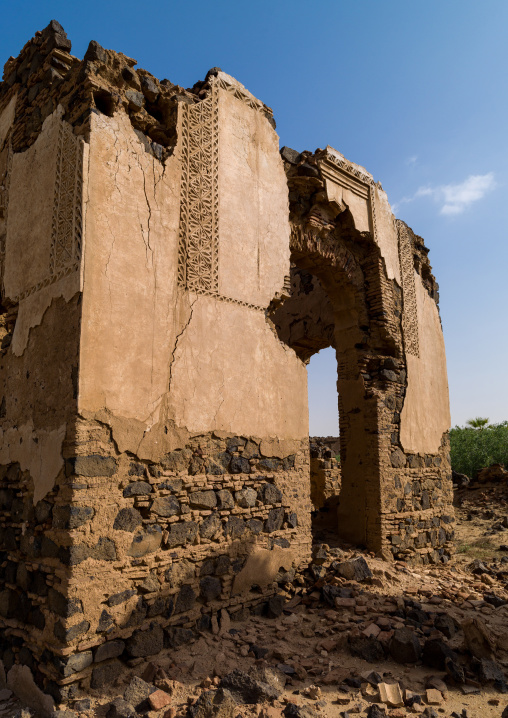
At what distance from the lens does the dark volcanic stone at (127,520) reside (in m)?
3.66

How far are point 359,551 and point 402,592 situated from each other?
3.67 feet

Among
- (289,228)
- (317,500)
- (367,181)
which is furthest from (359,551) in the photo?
(367,181)

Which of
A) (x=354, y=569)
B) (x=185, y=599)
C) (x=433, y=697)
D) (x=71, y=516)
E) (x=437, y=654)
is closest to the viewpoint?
(x=433, y=697)

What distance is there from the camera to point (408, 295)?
780 centimetres

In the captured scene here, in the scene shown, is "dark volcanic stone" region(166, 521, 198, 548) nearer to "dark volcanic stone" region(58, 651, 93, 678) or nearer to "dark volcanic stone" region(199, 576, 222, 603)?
"dark volcanic stone" region(199, 576, 222, 603)

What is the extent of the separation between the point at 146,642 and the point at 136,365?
2.06 metres

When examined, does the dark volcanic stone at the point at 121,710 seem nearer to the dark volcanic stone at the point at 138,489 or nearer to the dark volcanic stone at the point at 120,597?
the dark volcanic stone at the point at 120,597

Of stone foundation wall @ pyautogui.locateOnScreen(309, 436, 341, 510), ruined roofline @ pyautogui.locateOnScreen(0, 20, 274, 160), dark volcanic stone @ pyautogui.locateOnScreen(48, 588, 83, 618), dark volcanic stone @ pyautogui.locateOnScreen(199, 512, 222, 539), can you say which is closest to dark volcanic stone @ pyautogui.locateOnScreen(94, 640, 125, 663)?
dark volcanic stone @ pyautogui.locateOnScreen(48, 588, 83, 618)

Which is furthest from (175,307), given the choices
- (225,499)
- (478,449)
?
(478,449)

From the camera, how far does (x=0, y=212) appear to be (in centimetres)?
488

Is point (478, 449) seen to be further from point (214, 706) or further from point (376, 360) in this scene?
point (214, 706)

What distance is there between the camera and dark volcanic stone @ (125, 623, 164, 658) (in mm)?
3623

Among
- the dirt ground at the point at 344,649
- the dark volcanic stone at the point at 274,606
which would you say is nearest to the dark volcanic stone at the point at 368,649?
the dirt ground at the point at 344,649

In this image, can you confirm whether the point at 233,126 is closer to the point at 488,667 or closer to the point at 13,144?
the point at 13,144
